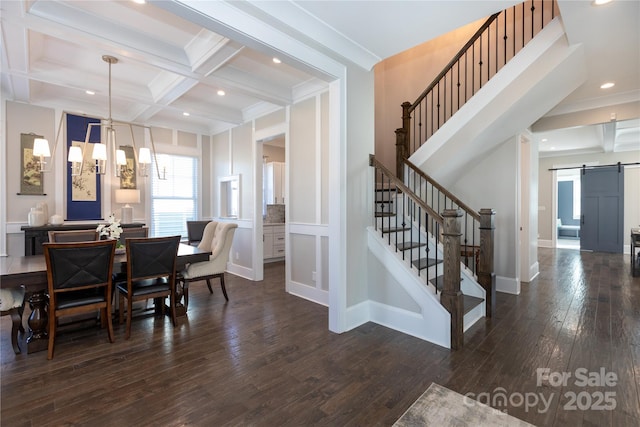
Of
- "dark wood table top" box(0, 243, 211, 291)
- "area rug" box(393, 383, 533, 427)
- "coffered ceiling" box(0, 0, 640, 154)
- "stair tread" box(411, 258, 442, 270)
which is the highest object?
"coffered ceiling" box(0, 0, 640, 154)

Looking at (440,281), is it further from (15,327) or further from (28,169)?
(28,169)

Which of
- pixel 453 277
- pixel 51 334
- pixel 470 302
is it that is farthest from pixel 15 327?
pixel 470 302

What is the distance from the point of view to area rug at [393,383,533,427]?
1.70m

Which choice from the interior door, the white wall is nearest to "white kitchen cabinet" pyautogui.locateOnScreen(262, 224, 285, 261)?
the white wall

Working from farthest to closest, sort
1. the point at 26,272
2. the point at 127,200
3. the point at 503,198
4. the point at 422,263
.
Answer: the point at 127,200 → the point at 503,198 → the point at 422,263 → the point at 26,272

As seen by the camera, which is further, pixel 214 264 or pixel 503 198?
pixel 503 198

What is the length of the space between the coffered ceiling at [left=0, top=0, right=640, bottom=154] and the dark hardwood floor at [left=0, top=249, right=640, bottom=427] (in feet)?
8.67

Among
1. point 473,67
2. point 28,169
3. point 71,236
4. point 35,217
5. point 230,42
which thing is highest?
point 473,67

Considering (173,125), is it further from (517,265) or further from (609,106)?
(609,106)

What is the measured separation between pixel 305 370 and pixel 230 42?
310 centimetres

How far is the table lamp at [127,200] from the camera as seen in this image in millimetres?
5180

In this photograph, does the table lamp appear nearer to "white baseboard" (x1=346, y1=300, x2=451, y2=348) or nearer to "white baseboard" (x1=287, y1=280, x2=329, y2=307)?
"white baseboard" (x1=287, y1=280, x2=329, y2=307)

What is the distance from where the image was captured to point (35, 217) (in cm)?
446

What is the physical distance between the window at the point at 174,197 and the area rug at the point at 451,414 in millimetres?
5586
